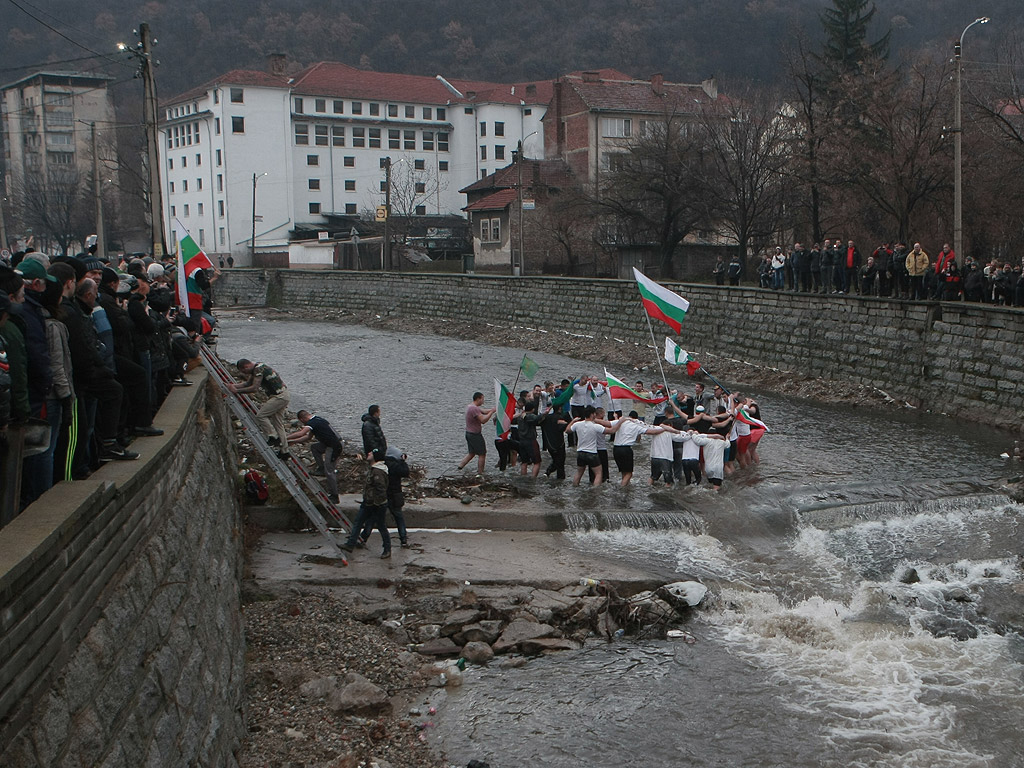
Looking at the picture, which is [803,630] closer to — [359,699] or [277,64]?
[359,699]

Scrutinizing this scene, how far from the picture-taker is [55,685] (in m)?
5.00

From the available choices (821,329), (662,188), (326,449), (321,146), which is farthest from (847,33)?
(326,449)

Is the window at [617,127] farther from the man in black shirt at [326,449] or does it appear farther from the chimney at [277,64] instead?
the man in black shirt at [326,449]

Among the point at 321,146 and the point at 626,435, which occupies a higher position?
the point at 321,146

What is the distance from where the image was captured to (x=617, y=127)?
6762 cm

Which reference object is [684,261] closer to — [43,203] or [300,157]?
[300,157]

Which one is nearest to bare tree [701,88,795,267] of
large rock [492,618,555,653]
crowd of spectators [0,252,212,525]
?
large rock [492,618,555,653]

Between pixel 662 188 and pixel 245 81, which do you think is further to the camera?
pixel 245 81

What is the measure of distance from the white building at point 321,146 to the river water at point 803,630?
2478 inches

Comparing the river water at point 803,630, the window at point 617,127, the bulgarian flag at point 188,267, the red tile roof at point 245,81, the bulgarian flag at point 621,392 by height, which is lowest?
the river water at point 803,630

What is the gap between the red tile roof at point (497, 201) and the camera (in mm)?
62688

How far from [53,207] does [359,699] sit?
8652 cm

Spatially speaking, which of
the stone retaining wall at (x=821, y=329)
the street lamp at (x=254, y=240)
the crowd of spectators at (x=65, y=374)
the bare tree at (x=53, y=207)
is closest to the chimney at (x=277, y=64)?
the street lamp at (x=254, y=240)

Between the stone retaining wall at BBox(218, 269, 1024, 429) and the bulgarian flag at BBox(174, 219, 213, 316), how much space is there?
17498 mm
